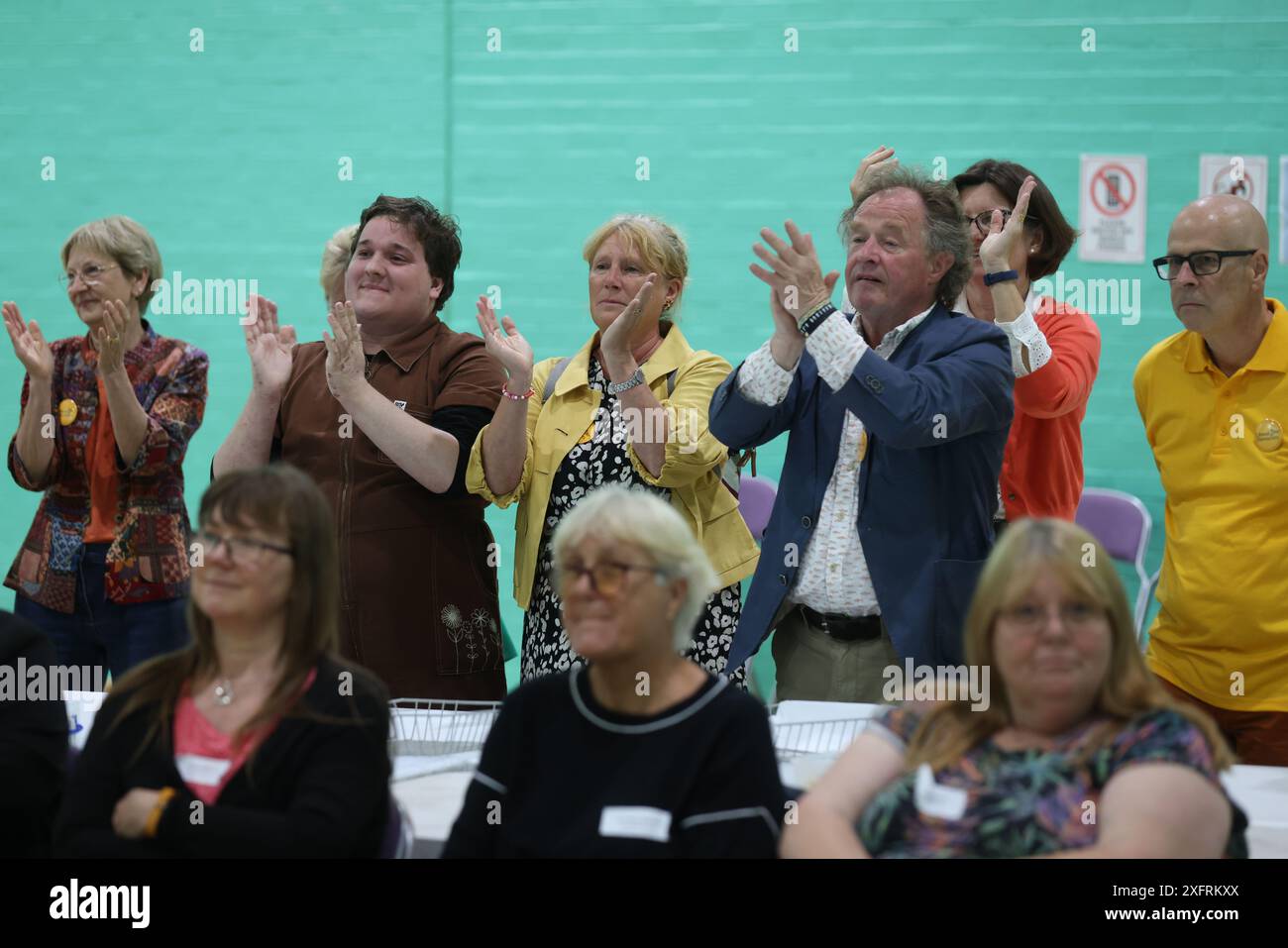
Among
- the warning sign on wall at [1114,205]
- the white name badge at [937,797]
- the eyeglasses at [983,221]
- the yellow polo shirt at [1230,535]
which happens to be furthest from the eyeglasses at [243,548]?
the warning sign on wall at [1114,205]

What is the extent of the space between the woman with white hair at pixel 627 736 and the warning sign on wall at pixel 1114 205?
3479mm

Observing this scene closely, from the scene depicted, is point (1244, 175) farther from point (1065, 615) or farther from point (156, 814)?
point (156, 814)

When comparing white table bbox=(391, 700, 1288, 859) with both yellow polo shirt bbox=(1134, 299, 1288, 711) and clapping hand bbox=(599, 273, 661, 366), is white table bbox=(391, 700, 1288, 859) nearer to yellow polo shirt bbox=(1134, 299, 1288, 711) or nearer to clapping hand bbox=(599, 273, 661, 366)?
yellow polo shirt bbox=(1134, 299, 1288, 711)

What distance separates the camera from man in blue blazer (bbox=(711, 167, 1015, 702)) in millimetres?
2762

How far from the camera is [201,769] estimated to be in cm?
205

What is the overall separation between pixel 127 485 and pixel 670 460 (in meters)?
1.33

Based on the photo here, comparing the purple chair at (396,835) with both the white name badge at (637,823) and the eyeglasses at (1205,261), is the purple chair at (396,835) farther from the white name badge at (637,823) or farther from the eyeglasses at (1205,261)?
the eyeglasses at (1205,261)

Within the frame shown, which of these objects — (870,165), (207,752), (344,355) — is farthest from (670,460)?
(207,752)

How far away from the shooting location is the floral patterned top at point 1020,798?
184 cm

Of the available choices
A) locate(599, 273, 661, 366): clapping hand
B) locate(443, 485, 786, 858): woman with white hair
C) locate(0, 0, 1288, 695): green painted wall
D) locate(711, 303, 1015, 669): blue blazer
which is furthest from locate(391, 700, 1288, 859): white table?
locate(0, 0, 1288, 695): green painted wall

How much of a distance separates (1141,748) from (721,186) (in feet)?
12.5

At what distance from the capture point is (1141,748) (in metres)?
1.83

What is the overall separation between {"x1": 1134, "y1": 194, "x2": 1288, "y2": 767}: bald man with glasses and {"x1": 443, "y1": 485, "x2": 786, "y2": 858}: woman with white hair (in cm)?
136
